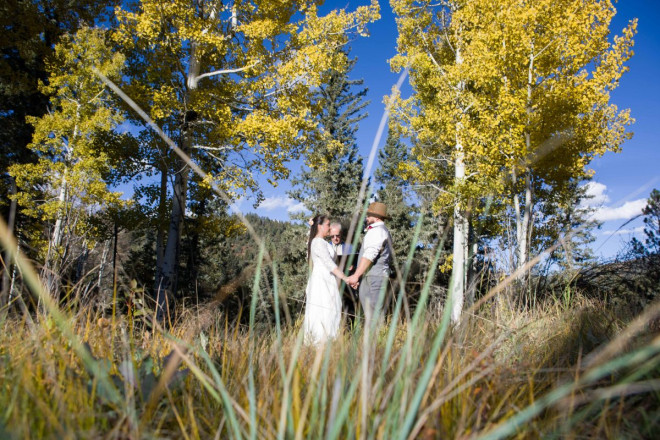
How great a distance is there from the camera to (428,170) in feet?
38.1

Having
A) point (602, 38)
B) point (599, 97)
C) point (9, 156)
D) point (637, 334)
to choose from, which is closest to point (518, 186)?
point (599, 97)

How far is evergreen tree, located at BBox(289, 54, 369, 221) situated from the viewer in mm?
24016

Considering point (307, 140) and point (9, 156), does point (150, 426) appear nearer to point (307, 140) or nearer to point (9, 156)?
point (307, 140)

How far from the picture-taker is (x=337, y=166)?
81.6ft

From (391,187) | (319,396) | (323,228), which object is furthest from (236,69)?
(391,187)

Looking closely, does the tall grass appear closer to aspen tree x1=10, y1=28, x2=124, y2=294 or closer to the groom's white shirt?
the groom's white shirt

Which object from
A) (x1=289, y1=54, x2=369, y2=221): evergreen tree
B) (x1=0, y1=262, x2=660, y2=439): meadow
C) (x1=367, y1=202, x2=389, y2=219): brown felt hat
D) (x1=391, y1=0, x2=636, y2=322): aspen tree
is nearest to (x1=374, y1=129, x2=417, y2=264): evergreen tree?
(x1=289, y1=54, x2=369, y2=221): evergreen tree

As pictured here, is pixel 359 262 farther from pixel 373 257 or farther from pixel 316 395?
pixel 316 395

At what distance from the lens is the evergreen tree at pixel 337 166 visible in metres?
24.0

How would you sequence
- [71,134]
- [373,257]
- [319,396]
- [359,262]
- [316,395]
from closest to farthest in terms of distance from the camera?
1. [316,395]
2. [319,396]
3. [373,257]
4. [359,262]
5. [71,134]

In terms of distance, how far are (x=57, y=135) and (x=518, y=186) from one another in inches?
578

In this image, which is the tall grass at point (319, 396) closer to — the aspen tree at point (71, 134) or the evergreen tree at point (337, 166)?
the aspen tree at point (71, 134)

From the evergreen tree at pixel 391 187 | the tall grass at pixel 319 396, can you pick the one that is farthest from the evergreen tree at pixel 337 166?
the tall grass at pixel 319 396

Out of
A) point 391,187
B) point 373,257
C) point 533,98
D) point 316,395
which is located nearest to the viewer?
point 316,395
